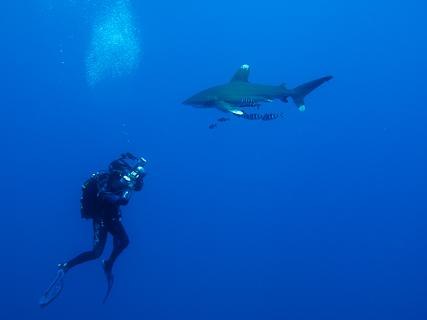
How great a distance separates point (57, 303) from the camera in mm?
26500

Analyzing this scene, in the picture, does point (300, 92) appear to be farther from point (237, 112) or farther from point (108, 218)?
point (108, 218)

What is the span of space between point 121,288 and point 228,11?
1536 inches

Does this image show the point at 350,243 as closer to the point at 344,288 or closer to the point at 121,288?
the point at 344,288

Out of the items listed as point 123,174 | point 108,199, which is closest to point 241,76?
point 123,174

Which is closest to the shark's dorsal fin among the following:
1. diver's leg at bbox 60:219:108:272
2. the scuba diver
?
the scuba diver

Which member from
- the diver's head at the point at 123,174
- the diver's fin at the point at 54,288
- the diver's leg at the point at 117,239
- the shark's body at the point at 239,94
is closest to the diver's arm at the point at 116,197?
the diver's head at the point at 123,174

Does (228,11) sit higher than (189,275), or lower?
higher

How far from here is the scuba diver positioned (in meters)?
7.98

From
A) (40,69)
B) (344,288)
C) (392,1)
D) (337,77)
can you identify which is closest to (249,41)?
(337,77)

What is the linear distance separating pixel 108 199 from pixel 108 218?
0.87 m

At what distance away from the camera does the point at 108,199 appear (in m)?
7.95

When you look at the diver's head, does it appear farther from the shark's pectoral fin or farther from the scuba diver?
the shark's pectoral fin

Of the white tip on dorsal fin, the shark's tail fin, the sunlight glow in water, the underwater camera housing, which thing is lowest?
the underwater camera housing

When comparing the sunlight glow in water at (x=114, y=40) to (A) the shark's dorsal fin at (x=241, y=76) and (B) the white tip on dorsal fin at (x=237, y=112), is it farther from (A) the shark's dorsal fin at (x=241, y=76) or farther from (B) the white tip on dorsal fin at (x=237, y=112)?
(B) the white tip on dorsal fin at (x=237, y=112)
